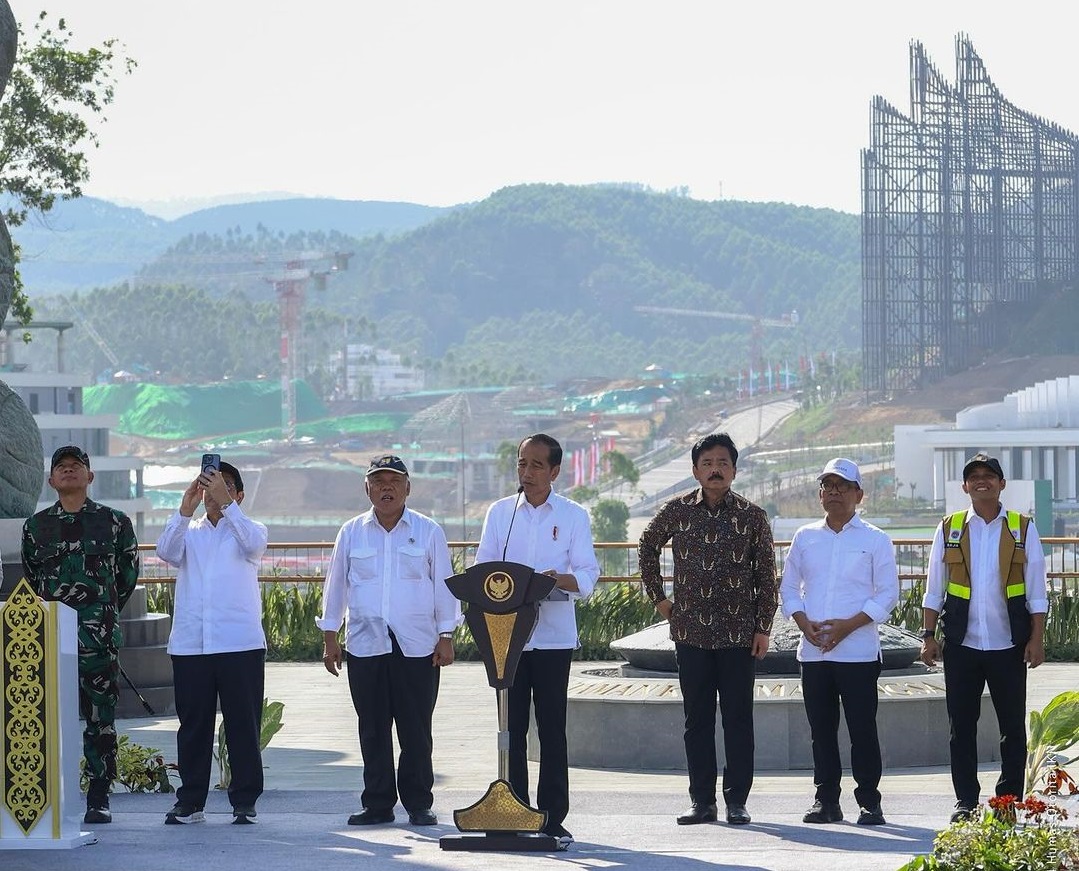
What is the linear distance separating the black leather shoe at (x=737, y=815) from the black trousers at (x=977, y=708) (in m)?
0.72

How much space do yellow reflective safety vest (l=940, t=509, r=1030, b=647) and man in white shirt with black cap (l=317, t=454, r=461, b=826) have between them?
1.66 meters

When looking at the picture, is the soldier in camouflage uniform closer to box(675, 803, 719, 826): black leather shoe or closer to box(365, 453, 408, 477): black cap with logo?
box(365, 453, 408, 477): black cap with logo

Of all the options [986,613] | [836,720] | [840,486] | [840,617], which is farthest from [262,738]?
[986,613]

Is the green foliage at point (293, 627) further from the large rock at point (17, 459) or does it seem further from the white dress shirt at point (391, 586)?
the white dress shirt at point (391, 586)

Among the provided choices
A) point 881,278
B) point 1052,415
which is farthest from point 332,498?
point 1052,415

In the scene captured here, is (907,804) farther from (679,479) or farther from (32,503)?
(679,479)

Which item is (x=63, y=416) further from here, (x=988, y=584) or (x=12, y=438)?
(x=988, y=584)

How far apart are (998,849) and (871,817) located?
1.77m

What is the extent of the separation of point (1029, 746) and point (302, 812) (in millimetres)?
2664

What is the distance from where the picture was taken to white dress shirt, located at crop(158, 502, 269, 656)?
6.43 meters

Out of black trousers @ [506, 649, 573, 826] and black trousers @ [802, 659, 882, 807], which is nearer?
black trousers @ [506, 649, 573, 826]

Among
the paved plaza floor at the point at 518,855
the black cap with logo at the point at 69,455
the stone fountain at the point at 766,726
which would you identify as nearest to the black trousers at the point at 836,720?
the paved plaza floor at the point at 518,855

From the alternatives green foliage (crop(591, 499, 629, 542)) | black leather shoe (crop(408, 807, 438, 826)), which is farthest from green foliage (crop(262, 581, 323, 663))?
green foliage (crop(591, 499, 629, 542))

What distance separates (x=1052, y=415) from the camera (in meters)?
88.2
